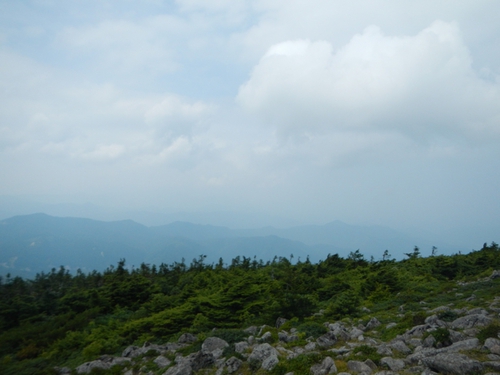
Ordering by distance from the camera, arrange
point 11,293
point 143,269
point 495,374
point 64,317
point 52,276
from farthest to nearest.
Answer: point 143,269
point 52,276
point 11,293
point 64,317
point 495,374

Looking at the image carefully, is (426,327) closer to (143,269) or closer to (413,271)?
(413,271)

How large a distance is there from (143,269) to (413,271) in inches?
1279

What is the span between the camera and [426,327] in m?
11.5

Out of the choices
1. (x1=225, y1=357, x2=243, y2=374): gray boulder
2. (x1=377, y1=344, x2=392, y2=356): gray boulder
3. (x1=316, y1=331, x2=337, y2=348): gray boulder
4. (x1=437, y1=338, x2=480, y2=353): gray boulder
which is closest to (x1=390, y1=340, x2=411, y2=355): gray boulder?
(x1=377, y1=344, x2=392, y2=356): gray boulder

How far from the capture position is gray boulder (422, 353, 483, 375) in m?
7.59

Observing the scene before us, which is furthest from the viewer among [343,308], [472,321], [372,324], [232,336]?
[343,308]

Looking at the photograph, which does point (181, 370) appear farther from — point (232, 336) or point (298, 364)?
point (298, 364)

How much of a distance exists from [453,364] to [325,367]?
3.19 meters

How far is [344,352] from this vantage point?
1031cm

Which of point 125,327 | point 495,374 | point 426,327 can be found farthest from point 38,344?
point 495,374

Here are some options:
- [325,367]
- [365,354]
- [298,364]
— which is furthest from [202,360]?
[365,354]

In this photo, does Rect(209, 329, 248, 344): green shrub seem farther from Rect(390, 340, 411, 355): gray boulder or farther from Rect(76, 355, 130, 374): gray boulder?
Rect(390, 340, 411, 355): gray boulder

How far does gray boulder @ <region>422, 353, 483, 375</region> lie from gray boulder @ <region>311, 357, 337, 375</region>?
2.39 m

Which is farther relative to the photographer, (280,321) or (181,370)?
(280,321)
